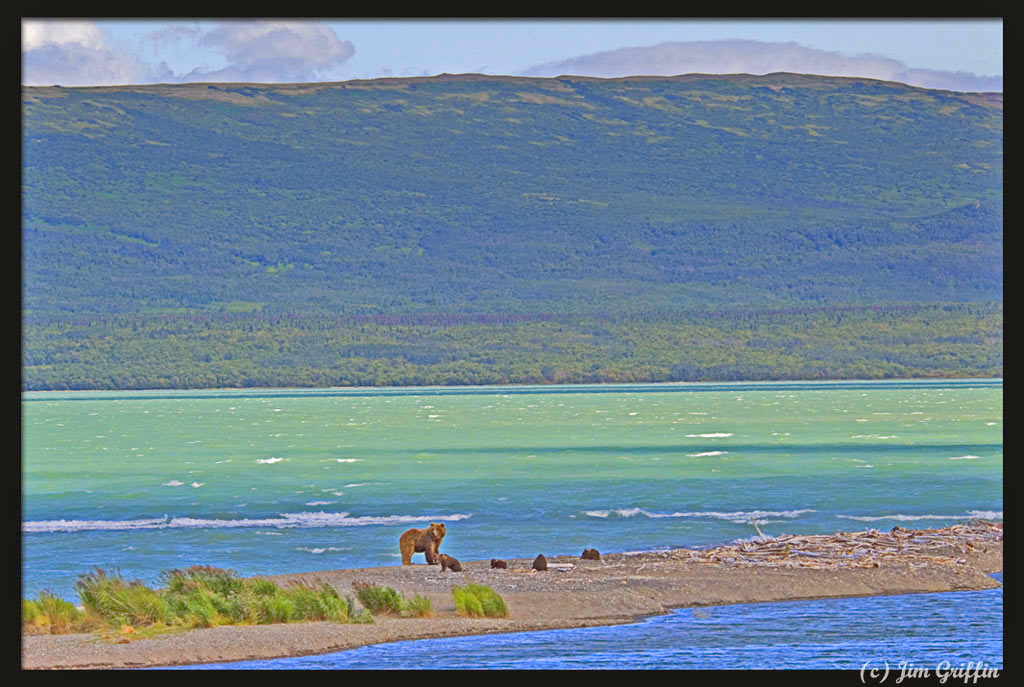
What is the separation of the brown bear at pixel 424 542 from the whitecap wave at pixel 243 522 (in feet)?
32.8

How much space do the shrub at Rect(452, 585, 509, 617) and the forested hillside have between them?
309 feet

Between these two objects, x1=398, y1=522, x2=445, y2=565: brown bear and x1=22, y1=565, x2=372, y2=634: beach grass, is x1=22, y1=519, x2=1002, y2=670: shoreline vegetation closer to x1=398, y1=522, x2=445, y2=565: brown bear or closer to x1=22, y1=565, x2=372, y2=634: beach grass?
x1=22, y1=565, x2=372, y2=634: beach grass

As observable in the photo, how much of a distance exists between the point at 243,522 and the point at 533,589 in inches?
583

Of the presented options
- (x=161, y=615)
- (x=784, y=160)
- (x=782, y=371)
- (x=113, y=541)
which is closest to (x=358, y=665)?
(x=161, y=615)

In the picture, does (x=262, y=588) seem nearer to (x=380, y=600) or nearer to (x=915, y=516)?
(x=380, y=600)

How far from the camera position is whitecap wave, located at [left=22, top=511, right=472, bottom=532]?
28.7m

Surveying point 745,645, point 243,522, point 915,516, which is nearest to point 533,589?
point 745,645

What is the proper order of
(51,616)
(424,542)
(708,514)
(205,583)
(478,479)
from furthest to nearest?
(478,479) < (708,514) < (424,542) < (205,583) < (51,616)

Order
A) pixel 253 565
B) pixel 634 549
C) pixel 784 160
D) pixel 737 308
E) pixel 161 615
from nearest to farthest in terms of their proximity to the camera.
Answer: pixel 161 615
pixel 253 565
pixel 634 549
pixel 737 308
pixel 784 160

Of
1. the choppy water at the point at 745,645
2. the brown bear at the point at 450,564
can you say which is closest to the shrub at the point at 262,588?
the choppy water at the point at 745,645

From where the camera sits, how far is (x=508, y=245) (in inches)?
5950

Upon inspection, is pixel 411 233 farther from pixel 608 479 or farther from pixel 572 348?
pixel 608 479

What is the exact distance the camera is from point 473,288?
140 metres
